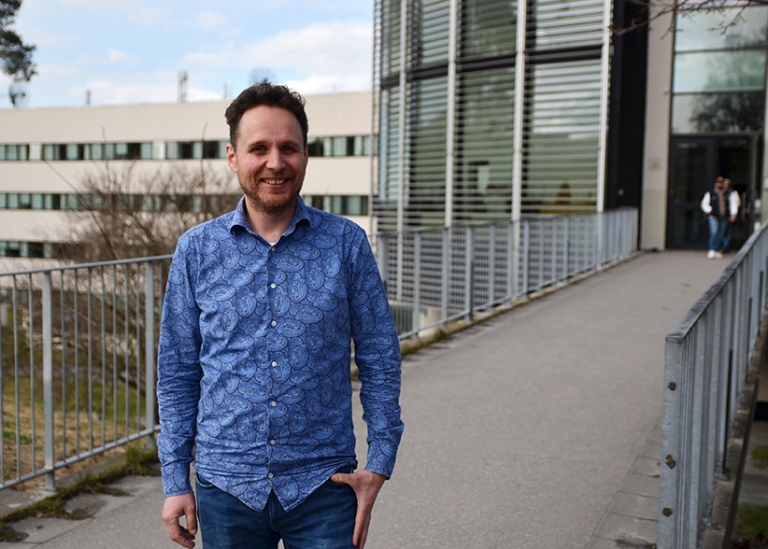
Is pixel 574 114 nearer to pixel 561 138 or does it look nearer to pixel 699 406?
pixel 561 138

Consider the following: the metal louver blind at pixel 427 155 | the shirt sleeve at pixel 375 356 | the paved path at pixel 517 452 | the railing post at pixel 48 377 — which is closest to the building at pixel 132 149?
the metal louver blind at pixel 427 155

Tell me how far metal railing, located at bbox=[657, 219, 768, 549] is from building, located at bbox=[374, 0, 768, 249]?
15189 mm

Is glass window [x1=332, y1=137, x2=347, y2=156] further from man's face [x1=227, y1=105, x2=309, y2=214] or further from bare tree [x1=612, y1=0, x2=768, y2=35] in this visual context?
man's face [x1=227, y1=105, x2=309, y2=214]

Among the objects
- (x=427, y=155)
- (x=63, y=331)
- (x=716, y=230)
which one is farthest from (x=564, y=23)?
(x=63, y=331)

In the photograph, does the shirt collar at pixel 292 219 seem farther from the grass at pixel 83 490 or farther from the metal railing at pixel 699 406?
the grass at pixel 83 490

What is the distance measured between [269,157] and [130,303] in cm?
404

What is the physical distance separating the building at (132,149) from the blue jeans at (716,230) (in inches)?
924

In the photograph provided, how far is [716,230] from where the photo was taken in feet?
65.4

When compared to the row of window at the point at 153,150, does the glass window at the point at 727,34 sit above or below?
above

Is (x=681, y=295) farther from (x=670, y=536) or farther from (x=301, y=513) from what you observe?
(x=301, y=513)

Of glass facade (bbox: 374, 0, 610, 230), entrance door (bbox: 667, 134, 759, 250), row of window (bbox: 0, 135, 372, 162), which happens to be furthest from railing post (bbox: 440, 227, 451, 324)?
row of window (bbox: 0, 135, 372, 162)

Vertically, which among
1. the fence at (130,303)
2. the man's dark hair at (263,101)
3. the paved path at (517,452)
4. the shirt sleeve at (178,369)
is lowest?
the paved path at (517,452)

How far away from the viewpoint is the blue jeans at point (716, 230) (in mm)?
19766

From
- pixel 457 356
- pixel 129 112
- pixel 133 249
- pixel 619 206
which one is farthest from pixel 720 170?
pixel 129 112
